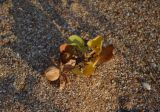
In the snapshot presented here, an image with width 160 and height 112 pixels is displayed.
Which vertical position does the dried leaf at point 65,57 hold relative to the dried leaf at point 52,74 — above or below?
above

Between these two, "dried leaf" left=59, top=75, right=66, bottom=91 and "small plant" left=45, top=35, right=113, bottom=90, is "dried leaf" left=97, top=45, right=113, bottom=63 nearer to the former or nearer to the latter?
"small plant" left=45, top=35, right=113, bottom=90

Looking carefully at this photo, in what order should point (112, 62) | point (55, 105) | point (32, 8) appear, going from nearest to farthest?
point (55, 105) < point (112, 62) < point (32, 8)

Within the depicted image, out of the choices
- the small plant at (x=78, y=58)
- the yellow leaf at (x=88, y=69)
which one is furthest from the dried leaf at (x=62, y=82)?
the yellow leaf at (x=88, y=69)

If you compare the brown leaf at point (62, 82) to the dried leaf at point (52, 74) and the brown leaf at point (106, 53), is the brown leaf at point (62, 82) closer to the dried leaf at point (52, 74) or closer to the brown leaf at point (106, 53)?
the dried leaf at point (52, 74)

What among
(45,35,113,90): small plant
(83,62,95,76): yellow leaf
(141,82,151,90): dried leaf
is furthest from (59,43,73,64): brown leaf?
(141,82,151,90): dried leaf

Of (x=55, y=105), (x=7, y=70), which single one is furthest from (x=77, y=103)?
(x=7, y=70)

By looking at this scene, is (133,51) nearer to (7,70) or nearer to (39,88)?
(39,88)
